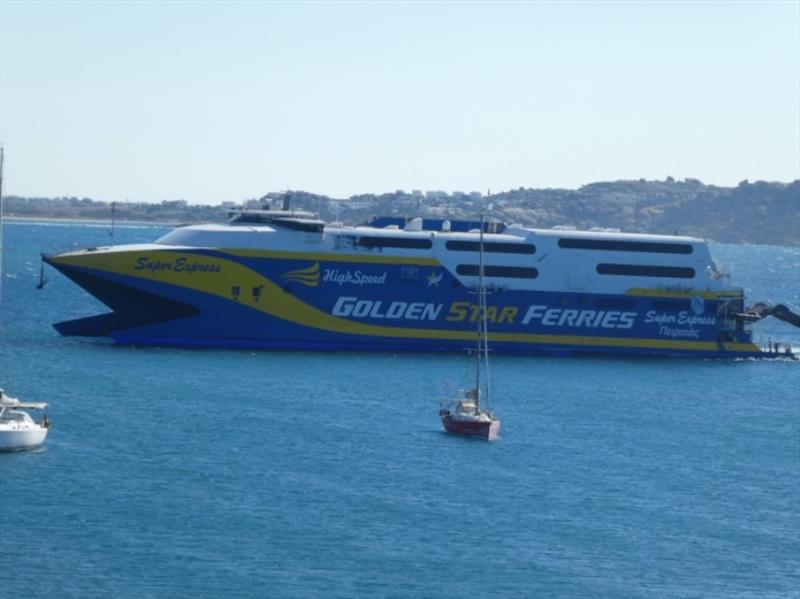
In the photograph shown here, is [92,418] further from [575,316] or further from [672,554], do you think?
[575,316]

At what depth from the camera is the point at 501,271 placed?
214ft

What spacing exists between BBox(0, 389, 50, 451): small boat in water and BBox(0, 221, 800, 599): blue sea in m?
0.45

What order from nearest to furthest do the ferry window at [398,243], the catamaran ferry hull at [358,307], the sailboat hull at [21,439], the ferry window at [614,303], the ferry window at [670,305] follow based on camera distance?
the sailboat hull at [21,439], the catamaran ferry hull at [358,307], the ferry window at [398,243], the ferry window at [614,303], the ferry window at [670,305]

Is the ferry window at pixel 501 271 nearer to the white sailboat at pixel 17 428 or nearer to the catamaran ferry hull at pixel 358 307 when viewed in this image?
the catamaran ferry hull at pixel 358 307

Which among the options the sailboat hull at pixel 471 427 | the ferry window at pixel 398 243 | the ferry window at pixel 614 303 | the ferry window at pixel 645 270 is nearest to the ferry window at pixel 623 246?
the ferry window at pixel 645 270

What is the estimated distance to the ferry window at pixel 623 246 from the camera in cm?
6644

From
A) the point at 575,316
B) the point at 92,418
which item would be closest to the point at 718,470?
the point at 92,418

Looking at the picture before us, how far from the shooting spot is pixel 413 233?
213ft

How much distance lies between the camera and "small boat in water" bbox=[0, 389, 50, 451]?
4038 cm

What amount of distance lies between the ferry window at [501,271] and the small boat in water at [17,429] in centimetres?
2552

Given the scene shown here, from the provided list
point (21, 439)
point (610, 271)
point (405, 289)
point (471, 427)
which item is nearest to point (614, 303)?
point (610, 271)

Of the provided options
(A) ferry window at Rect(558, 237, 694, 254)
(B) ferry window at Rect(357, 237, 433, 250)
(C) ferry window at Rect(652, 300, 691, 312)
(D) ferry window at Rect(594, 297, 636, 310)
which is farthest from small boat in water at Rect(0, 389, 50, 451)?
(C) ferry window at Rect(652, 300, 691, 312)

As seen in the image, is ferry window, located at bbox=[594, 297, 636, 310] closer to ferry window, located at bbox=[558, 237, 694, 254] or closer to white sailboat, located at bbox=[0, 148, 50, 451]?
ferry window, located at bbox=[558, 237, 694, 254]

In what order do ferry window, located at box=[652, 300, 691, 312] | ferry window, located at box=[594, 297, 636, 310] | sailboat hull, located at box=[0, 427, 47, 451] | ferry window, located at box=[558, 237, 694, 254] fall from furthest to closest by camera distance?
ferry window, located at box=[652, 300, 691, 312]
ferry window, located at box=[558, 237, 694, 254]
ferry window, located at box=[594, 297, 636, 310]
sailboat hull, located at box=[0, 427, 47, 451]
